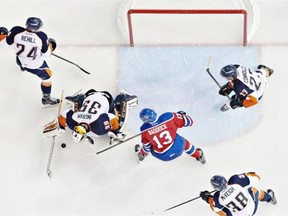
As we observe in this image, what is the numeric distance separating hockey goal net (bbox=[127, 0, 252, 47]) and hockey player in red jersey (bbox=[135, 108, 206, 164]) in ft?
4.67

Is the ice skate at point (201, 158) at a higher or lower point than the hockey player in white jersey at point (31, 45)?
lower

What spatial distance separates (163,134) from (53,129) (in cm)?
112

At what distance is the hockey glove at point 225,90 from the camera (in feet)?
22.7

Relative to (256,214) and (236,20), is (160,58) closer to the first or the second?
(236,20)

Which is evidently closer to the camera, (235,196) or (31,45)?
(235,196)

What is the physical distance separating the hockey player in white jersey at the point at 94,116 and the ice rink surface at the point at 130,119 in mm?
240

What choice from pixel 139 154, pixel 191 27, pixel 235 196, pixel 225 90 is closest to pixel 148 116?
pixel 139 154

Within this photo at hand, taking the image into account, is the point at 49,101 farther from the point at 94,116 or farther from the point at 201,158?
the point at 201,158

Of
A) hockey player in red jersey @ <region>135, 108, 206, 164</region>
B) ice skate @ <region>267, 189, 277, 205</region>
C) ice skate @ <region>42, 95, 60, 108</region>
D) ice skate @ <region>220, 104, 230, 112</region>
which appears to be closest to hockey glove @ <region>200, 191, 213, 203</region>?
hockey player in red jersey @ <region>135, 108, 206, 164</region>

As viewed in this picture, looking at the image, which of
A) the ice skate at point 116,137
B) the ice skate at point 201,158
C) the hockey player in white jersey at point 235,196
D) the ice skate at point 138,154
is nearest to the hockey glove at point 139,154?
the ice skate at point 138,154

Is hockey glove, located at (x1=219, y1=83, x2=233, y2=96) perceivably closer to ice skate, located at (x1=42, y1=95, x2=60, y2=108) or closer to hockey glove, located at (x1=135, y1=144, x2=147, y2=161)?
hockey glove, located at (x1=135, y1=144, x2=147, y2=161)

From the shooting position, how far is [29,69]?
681cm

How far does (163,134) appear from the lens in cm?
624

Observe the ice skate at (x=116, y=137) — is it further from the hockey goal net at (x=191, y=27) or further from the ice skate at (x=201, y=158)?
the hockey goal net at (x=191, y=27)
